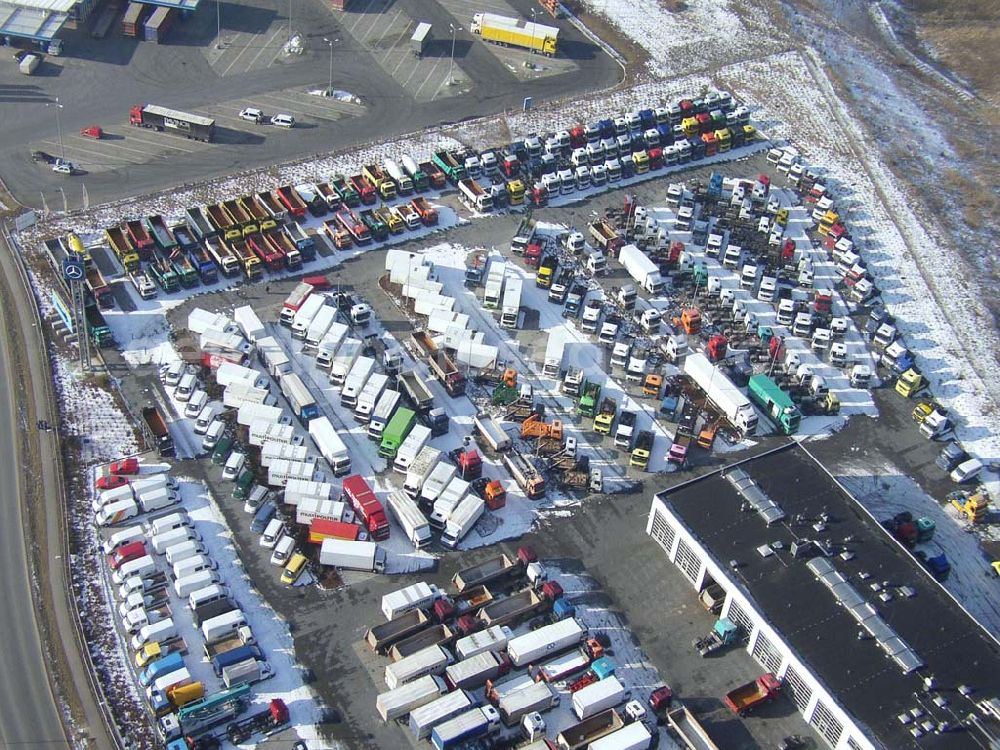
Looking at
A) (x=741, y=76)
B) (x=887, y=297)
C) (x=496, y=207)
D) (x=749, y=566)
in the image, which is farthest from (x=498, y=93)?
(x=749, y=566)

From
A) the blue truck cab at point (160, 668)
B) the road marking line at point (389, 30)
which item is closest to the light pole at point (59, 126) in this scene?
the road marking line at point (389, 30)

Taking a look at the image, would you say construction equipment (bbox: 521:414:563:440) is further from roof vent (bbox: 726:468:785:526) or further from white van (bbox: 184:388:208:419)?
white van (bbox: 184:388:208:419)

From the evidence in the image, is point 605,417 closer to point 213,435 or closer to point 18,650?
point 213,435

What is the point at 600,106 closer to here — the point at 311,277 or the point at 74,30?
the point at 311,277

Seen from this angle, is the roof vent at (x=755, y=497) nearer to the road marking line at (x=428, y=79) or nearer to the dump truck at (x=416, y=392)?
the dump truck at (x=416, y=392)

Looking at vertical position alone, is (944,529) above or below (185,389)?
below

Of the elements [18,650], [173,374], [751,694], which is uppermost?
[173,374]

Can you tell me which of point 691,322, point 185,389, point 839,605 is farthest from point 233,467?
point 839,605
